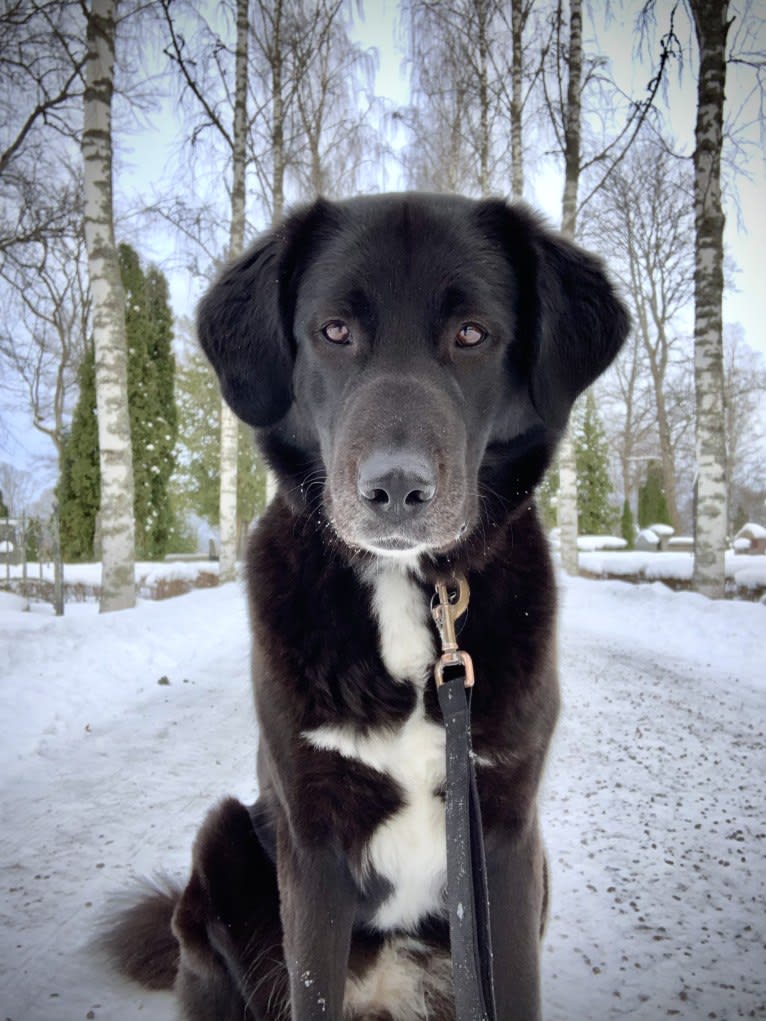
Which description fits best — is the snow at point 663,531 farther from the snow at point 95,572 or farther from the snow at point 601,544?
the snow at point 95,572

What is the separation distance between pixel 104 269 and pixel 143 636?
4547mm

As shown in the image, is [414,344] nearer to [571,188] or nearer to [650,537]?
[571,188]

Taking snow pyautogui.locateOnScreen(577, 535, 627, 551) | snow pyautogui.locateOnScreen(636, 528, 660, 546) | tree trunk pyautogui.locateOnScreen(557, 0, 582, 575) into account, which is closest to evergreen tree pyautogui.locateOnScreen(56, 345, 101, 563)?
tree trunk pyautogui.locateOnScreen(557, 0, 582, 575)

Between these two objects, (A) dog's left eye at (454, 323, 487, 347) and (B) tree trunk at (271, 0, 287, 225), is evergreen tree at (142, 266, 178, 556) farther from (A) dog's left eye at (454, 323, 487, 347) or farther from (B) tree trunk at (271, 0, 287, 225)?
(A) dog's left eye at (454, 323, 487, 347)

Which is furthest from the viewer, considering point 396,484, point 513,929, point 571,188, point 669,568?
point 669,568

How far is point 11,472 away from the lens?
2894 cm

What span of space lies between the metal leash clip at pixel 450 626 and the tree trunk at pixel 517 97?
12.1 m

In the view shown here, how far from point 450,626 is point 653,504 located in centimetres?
2925

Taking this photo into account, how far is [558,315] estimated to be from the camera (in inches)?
72.2

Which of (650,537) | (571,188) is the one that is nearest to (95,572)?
(571,188)

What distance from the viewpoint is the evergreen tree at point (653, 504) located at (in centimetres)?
2827

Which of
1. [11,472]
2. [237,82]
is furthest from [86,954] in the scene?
[11,472]

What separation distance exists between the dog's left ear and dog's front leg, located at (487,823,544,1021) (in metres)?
1.12

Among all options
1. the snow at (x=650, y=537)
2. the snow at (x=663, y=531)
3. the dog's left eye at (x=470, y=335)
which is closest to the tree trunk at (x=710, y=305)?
the dog's left eye at (x=470, y=335)
